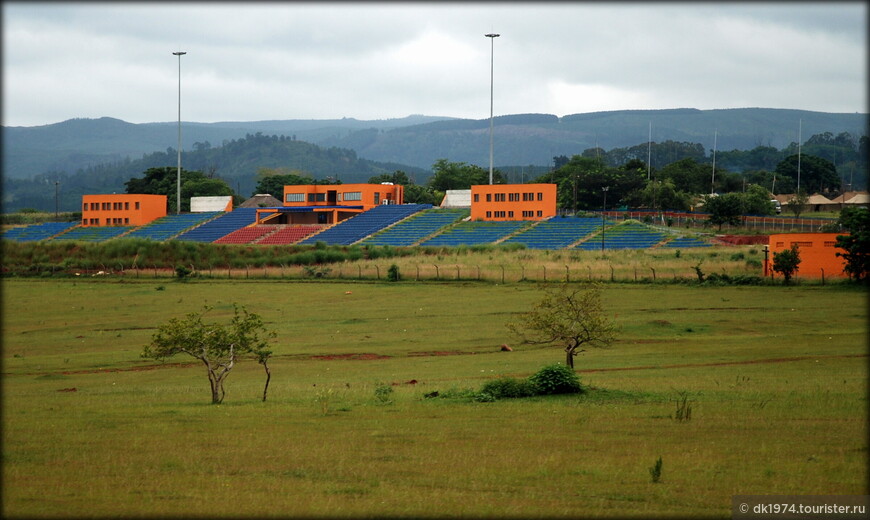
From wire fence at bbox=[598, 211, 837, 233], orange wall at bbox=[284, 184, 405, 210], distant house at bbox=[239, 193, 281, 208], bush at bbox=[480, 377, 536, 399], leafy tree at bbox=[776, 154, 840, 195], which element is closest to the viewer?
bush at bbox=[480, 377, 536, 399]

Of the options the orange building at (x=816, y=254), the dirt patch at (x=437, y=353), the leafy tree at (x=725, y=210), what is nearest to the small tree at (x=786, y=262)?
the orange building at (x=816, y=254)

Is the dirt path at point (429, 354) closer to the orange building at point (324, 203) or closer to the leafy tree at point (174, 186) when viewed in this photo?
the orange building at point (324, 203)

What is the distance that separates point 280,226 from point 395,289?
5636 centimetres

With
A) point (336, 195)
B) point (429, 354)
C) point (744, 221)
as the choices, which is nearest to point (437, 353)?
point (429, 354)

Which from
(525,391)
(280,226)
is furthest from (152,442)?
(280,226)

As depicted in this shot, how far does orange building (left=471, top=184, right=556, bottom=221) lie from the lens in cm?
11238

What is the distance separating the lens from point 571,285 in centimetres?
5966

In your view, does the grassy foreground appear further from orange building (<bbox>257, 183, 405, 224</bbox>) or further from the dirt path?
orange building (<bbox>257, 183, 405, 224</bbox>)

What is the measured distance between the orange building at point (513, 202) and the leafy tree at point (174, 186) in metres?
60.3

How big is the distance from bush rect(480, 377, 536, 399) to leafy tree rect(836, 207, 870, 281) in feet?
126

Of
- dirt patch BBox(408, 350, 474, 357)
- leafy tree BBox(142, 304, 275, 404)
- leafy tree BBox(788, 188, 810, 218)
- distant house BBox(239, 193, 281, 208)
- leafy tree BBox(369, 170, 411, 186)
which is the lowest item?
dirt patch BBox(408, 350, 474, 357)

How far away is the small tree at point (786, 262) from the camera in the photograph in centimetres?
6200

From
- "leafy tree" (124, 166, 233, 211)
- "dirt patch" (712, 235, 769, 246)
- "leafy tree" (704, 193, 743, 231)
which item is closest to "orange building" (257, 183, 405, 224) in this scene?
"leafy tree" (124, 166, 233, 211)

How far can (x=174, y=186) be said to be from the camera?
158125 millimetres
